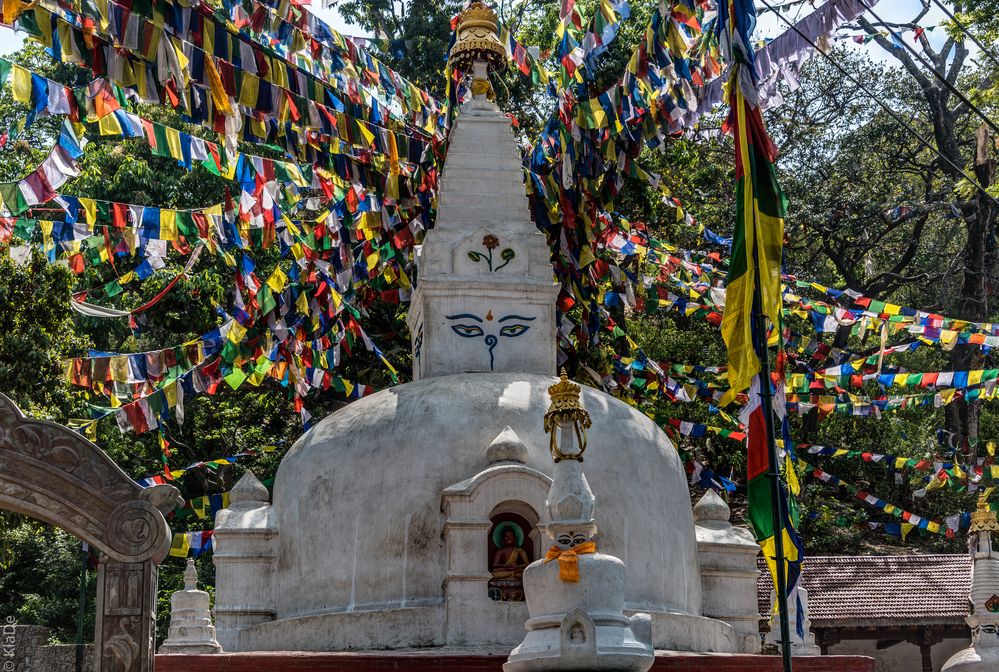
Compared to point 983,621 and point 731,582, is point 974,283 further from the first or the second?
point 731,582

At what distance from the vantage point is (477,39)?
19391mm

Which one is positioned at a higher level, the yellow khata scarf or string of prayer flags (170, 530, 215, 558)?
string of prayer flags (170, 530, 215, 558)

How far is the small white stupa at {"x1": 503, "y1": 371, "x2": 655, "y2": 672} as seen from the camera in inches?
411

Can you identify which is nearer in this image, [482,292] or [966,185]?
[482,292]

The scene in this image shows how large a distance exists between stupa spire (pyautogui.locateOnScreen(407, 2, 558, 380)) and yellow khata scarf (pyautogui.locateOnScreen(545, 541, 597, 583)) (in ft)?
21.9

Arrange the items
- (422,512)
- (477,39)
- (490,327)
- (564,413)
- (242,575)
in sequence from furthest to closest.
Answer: (477,39)
(490,327)
(242,575)
(422,512)
(564,413)

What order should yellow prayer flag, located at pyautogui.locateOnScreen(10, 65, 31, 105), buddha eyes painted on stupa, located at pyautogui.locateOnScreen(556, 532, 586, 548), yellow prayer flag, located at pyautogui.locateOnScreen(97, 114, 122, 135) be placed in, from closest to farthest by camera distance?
buddha eyes painted on stupa, located at pyautogui.locateOnScreen(556, 532, 586, 548)
yellow prayer flag, located at pyautogui.locateOnScreen(10, 65, 31, 105)
yellow prayer flag, located at pyautogui.locateOnScreen(97, 114, 122, 135)

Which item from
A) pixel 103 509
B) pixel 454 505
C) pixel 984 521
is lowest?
pixel 103 509

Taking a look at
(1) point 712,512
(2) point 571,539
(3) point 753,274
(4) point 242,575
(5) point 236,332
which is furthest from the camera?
(5) point 236,332

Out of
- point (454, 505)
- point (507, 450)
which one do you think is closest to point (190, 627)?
point (454, 505)

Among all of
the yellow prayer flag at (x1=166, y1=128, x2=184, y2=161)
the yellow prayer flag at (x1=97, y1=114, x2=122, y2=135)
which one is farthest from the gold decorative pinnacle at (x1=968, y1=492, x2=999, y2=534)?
the yellow prayer flag at (x1=97, y1=114, x2=122, y2=135)

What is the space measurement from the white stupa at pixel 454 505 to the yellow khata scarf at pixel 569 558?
3663 millimetres

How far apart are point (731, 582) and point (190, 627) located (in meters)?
6.53

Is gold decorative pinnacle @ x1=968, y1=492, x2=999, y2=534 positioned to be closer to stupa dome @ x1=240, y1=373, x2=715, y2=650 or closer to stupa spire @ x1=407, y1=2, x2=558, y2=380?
stupa dome @ x1=240, y1=373, x2=715, y2=650
